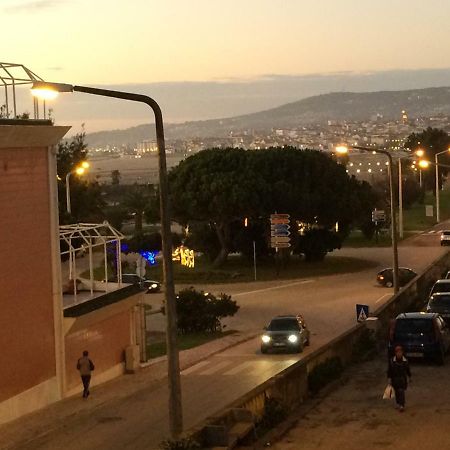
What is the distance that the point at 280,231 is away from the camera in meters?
60.4

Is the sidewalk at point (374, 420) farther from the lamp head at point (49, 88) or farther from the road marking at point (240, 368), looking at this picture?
the lamp head at point (49, 88)

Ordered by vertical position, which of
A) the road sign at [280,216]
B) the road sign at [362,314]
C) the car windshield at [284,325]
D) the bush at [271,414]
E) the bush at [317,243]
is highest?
the road sign at [280,216]

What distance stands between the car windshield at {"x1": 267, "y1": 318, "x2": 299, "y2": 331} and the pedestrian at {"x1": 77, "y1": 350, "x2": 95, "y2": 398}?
433 inches

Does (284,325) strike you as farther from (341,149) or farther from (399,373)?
(399,373)

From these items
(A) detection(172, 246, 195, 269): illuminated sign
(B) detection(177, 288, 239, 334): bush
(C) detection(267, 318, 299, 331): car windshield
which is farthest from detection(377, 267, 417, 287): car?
(C) detection(267, 318, 299, 331): car windshield

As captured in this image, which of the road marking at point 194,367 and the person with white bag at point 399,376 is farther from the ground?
the person with white bag at point 399,376

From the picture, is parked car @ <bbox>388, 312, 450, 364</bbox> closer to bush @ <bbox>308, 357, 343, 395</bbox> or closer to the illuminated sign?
bush @ <bbox>308, 357, 343, 395</bbox>

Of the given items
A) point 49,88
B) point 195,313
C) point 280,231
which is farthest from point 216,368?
point 280,231

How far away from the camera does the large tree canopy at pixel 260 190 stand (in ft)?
202

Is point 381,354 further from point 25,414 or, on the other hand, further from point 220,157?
point 220,157

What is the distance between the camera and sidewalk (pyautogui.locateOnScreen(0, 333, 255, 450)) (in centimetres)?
2067

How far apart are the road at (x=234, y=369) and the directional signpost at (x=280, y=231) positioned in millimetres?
2383

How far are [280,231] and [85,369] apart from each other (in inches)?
1431

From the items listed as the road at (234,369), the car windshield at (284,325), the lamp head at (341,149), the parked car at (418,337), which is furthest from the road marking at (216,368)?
the lamp head at (341,149)
